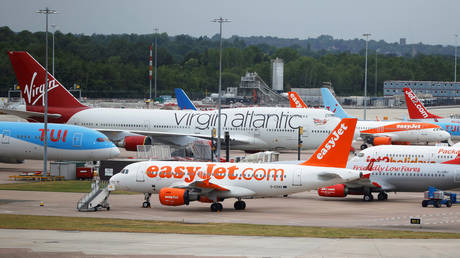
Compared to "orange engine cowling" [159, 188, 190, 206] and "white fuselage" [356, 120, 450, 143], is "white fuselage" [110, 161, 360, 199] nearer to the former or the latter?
"orange engine cowling" [159, 188, 190, 206]

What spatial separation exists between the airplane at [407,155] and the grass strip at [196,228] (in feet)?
73.4

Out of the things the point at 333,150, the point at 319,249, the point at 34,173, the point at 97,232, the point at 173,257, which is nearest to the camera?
the point at 173,257

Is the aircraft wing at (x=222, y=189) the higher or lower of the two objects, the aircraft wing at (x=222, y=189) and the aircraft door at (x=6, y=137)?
the lower

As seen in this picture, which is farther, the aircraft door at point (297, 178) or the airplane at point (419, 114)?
the airplane at point (419, 114)

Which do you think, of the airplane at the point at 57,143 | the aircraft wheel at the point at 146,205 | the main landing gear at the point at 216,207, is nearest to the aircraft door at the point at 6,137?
the airplane at the point at 57,143

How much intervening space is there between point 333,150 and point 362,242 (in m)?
11.2

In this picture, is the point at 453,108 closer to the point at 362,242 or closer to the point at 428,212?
the point at 428,212

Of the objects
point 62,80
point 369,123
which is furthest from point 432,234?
point 62,80

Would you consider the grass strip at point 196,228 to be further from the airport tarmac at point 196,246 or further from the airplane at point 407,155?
the airplane at point 407,155

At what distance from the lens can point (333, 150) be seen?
44.2 metres

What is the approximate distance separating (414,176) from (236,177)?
44.6 feet

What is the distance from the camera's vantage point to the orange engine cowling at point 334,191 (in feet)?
167

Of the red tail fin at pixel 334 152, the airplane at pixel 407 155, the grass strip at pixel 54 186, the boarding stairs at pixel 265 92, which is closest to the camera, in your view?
the red tail fin at pixel 334 152

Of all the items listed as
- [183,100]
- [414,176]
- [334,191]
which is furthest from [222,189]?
[183,100]
